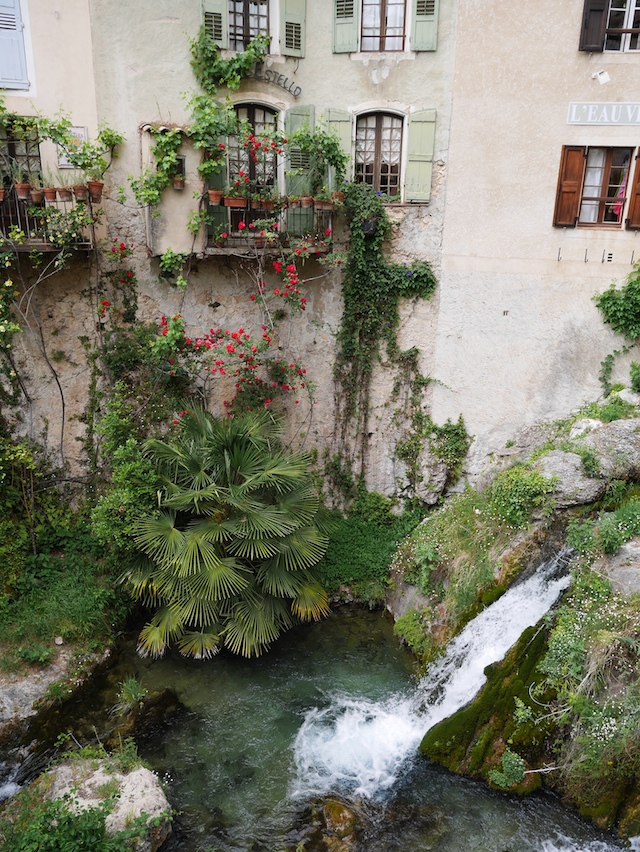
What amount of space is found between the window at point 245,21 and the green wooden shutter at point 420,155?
2.79 meters

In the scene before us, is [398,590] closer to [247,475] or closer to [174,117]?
[247,475]

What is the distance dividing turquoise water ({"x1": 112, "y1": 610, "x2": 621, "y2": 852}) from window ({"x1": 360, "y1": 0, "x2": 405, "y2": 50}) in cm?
942

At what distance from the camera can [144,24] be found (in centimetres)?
966

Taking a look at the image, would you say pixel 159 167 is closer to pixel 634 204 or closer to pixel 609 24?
pixel 609 24

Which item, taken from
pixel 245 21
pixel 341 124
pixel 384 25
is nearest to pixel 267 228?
pixel 341 124

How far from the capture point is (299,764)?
8.00 metres

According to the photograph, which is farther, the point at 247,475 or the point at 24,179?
the point at 24,179

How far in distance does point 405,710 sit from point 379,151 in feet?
28.4

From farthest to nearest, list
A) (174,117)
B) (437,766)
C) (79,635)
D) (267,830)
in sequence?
(174,117)
(79,635)
(437,766)
(267,830)

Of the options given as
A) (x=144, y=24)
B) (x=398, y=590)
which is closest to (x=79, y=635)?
(x=398, y=590)

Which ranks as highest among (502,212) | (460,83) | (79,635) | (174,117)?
(460,83)

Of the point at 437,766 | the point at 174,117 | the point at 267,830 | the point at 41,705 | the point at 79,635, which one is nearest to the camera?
the point at 267,830

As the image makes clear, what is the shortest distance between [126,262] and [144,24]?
11.4ft

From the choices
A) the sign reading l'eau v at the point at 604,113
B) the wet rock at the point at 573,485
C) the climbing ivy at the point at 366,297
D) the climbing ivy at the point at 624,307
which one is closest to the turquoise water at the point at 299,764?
the wet rock at the point at 573,485
